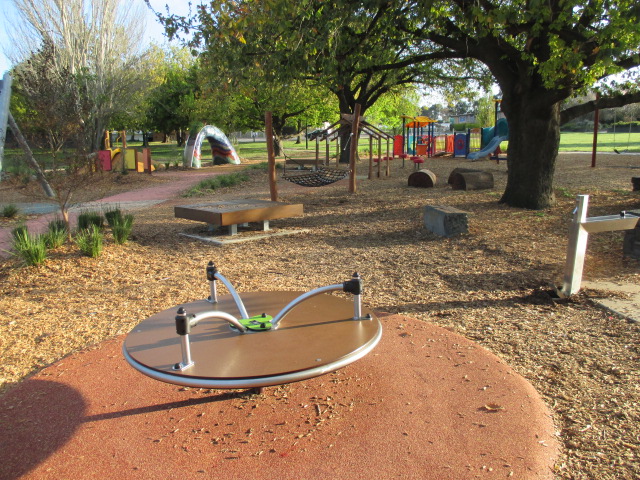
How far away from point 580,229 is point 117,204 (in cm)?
938

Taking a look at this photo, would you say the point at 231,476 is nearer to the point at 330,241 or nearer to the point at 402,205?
the point at 330,241

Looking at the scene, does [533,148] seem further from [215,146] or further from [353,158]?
[215,146]

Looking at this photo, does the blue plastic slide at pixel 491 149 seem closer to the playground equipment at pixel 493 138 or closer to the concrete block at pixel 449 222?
the playground equipment at pixel 493 138

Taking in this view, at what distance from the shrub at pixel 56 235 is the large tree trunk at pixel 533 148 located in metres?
7.18

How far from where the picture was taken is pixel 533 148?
9.04 m

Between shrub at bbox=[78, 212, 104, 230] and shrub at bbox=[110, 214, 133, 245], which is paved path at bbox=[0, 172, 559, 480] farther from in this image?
shrub at bbox=[78, 212, 104, 230]

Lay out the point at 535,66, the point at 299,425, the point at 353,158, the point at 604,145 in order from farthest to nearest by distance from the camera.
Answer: the point at 604,145 < the point at 353,158 < the point at 535,66 < the point at 299,425

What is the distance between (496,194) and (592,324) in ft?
24.7

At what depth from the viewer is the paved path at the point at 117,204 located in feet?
31.0

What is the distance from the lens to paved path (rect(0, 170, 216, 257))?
945 centimetres

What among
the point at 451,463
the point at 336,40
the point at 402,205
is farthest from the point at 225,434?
the point at 402,205

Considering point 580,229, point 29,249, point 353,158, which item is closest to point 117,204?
point 29,249

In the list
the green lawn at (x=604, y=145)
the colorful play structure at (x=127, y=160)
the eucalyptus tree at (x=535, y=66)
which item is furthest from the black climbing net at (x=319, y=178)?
the green lawn at (x=604, y=145)

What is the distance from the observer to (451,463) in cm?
250
